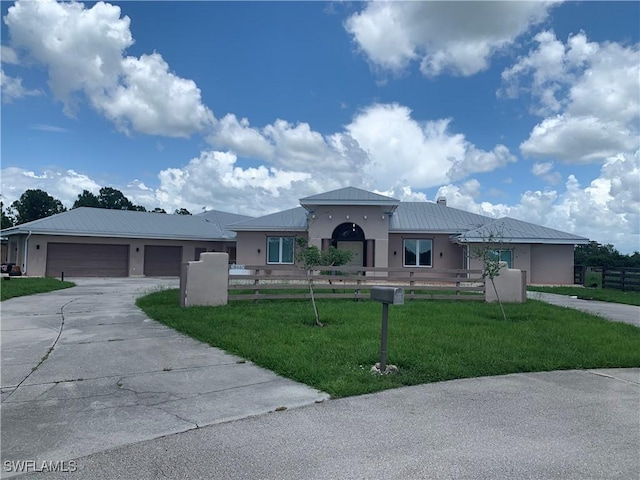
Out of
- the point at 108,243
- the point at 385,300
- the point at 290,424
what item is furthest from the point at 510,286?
the point at 108,243

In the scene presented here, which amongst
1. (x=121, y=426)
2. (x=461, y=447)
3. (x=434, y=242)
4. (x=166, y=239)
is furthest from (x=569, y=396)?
(x=166, y=239)

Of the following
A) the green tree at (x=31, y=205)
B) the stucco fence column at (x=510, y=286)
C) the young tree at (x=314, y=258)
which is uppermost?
the green tree at (x=31, y=205)

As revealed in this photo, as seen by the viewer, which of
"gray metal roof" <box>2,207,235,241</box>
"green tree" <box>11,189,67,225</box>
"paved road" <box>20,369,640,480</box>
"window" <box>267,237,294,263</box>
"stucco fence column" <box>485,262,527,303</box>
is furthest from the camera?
"green tree" <box>11,189,67,225</box>

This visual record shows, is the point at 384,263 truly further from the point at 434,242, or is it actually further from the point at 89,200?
the point at 89,200

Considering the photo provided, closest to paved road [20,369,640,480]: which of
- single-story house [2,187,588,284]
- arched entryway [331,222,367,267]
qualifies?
single-story house [2,187,588,284]

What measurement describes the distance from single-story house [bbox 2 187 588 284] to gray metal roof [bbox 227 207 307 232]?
6 centimetres

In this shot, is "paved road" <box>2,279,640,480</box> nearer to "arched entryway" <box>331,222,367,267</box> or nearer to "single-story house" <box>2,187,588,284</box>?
"single-story house" <box>2,187,588,284</box>

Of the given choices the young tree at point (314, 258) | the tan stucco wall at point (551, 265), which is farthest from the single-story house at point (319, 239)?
the young tree at point (314, 258)

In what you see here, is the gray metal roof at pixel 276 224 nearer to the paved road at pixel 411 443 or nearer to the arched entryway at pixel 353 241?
the arched entryway at pixel 353 241

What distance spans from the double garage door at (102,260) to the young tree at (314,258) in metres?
16.9

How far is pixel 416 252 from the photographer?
27062 mm

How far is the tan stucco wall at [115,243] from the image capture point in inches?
1122

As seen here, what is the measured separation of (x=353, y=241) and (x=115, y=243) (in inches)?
622

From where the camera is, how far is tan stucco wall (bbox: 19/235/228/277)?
93.5 ft
